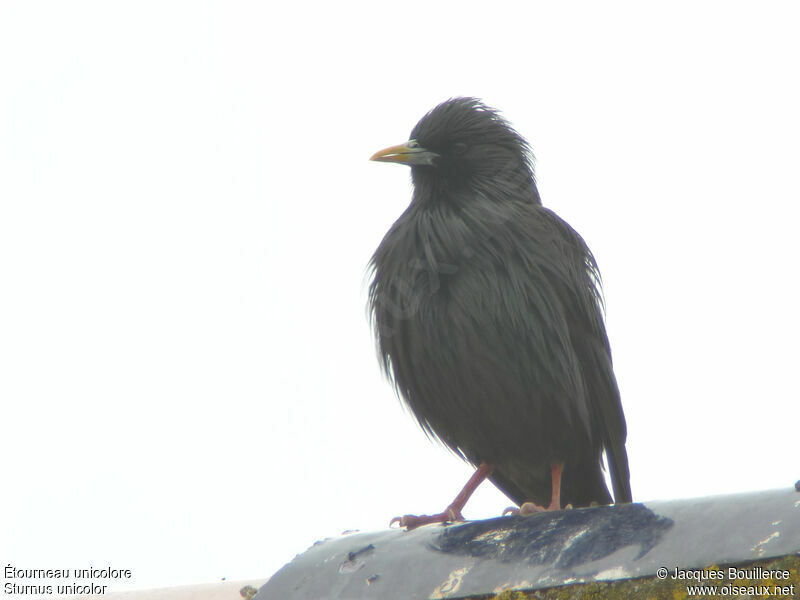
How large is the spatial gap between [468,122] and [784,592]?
12.3 feet

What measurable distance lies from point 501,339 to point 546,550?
1954 mm

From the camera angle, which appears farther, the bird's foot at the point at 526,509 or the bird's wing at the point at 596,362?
the bird's wing at the point at 596,362

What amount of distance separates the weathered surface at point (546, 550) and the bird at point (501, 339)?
3.76 ft

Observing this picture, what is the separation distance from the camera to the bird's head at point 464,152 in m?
5.28

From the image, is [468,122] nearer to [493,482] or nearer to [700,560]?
[493,482]

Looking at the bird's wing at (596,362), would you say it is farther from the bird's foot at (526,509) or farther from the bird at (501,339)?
the bird's foot at (526,509)

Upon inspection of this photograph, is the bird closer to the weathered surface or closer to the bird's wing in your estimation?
the bird's wing

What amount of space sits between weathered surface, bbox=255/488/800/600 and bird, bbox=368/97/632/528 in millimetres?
1147

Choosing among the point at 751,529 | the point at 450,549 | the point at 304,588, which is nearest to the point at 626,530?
the point at 751,529

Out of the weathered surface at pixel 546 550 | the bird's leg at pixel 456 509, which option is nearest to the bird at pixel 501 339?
the bird's leg at pixel 456 509

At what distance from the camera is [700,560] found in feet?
7.57

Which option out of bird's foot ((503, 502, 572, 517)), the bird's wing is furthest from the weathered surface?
the bird's wing

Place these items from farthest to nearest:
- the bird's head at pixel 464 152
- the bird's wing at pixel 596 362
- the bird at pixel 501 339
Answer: the bird's head at pixel 464 152 → the bird's wing at pixel 596 362 → the bird at pixel 501 339

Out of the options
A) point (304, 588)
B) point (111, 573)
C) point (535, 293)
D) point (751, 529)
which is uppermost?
point (535, 293)
